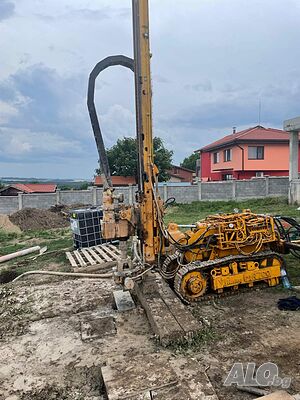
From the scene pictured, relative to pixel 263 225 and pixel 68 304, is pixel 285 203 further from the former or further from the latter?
pixel 68 304

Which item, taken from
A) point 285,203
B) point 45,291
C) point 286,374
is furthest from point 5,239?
point 285,203

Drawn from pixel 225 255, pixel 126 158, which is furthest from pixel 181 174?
pixel 225 255

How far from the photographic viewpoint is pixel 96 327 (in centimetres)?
418

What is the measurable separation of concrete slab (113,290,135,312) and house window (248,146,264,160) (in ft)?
78.6

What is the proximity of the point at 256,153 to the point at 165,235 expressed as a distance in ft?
79.9

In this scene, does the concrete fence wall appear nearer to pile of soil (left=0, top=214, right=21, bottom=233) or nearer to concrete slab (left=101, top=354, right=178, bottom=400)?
pile of soil (left=0, top=214, right=21, bottom=233)

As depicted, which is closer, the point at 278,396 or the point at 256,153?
the point at 278,396

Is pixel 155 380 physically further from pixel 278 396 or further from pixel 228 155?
pixel 228 155

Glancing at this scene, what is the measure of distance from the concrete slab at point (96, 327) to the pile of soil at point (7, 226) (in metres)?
9.96

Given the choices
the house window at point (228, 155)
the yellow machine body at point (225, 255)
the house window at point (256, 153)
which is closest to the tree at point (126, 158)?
the house window at point (228, 155)

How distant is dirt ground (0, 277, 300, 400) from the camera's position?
Answer: 3.18 m

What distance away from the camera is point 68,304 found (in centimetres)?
515

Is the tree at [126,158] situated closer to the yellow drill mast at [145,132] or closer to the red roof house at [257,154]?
the red roof house at [257,154]

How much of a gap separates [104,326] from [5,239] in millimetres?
8908
